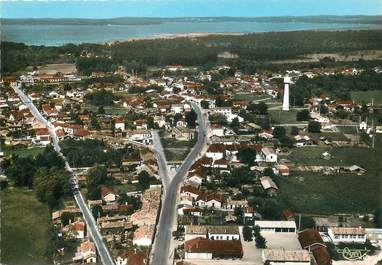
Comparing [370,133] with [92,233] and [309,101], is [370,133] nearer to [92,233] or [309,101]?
[309,101]

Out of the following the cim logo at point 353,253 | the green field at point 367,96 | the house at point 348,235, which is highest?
the green field at point 367,96

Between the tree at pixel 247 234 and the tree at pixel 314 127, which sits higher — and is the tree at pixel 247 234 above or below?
below

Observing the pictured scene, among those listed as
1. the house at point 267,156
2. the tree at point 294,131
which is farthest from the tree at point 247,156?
the tree at point 294,131

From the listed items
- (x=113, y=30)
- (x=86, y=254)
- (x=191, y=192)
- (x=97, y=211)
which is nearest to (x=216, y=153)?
(x=191, y=192)

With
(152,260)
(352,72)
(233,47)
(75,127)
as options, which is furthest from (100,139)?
(233,47)

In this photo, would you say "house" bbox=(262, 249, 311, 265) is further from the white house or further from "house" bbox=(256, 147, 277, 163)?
the white house

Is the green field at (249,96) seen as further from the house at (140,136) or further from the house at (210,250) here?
the house at (210,250)
